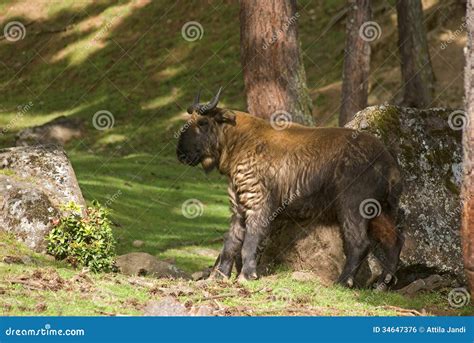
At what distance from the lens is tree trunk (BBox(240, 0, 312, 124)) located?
1644 cm

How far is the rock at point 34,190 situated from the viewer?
14.3 meters

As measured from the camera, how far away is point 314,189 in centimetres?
1345

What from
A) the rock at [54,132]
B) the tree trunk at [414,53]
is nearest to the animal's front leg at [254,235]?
the tree trunk at [414,53]

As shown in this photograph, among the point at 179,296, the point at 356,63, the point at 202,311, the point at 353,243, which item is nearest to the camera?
the point at 202,311

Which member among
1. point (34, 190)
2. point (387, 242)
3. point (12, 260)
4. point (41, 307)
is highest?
point (34, 190)

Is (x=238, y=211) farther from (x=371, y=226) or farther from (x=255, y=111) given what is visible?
(x=255, y=111)

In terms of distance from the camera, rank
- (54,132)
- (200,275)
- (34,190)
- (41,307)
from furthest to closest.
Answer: (54,132)
(200,275)
(34,190)
(41,307)

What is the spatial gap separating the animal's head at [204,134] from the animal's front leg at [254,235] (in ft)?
4.10

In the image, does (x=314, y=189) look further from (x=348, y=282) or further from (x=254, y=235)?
(x=348, y=282)

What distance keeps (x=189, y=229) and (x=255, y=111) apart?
5722 mm

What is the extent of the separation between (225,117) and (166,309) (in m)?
4.84

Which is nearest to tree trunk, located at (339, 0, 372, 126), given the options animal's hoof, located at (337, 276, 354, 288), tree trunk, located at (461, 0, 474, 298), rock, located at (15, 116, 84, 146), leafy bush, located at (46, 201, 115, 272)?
rock, located at (15, 116, 84, 146)

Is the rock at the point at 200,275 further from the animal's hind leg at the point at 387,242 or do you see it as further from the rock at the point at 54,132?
the rock at the point at 54,132

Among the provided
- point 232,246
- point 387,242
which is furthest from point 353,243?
point 232,246
